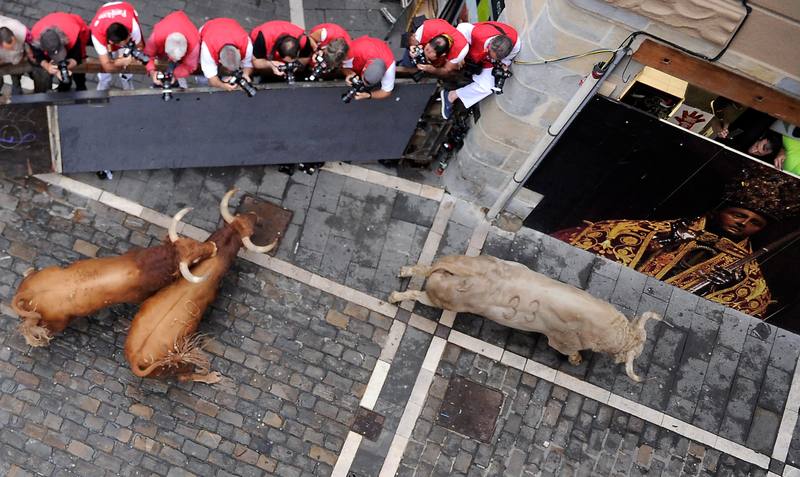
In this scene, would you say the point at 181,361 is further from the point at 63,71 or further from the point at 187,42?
the point at 187,42

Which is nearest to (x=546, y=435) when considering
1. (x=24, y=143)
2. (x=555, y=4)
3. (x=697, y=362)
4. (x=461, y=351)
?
(x=461, y=351)

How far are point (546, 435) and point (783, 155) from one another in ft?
18.4

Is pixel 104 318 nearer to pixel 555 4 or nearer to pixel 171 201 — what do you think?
pixel 171 201

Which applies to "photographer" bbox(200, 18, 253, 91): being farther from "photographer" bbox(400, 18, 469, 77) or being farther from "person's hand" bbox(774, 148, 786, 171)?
"person's hand" bbox(774, 148, 786, 171)

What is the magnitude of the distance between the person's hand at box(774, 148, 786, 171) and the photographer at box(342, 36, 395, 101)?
214 inches

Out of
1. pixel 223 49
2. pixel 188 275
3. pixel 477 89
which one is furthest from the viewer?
pixel 477 89

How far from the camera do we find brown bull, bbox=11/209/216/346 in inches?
408

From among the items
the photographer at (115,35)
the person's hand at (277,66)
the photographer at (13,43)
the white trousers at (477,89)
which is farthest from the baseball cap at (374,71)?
the photographer at (13,43)

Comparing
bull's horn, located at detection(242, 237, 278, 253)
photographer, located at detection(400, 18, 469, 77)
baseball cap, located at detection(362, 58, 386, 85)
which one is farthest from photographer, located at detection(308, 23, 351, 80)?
bull's horn, located at detection(242, 237, 278, 253)

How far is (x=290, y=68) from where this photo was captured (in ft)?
34.6

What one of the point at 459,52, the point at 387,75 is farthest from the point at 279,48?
the point at 459,52

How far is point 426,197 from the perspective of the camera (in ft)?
42.1

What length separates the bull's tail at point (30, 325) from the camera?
34.0 ft

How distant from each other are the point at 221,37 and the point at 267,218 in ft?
10.6
